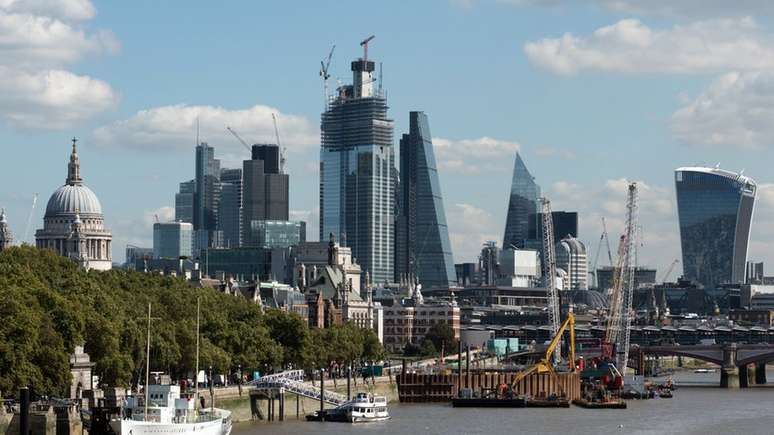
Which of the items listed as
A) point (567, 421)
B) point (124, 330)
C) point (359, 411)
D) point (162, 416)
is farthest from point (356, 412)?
point (162, 416)

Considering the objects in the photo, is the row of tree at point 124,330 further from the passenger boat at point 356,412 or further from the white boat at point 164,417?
the passenger boat at point 356,412

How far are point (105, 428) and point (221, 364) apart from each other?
4017cm

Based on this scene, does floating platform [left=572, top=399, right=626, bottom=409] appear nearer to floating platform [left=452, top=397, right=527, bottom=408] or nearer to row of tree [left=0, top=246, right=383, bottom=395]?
floating platform [left=452, top=397, right=527, bottom=408]

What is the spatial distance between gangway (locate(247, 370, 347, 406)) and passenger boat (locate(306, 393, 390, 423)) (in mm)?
2154

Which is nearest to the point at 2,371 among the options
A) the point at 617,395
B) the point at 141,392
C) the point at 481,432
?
the point at 141,392

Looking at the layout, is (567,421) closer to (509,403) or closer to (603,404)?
(509,403)

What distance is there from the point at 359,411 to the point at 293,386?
5.02 meters

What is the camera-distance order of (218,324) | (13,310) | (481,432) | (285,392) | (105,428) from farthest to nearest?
(218,324) → (285,392) → (481,432) → (13,310) → (105,428)

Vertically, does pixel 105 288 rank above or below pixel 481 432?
above

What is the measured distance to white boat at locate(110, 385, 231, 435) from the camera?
88.5m

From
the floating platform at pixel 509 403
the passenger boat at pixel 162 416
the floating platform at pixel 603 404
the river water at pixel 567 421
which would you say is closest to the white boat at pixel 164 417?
the passenger boat at pixel 162 416

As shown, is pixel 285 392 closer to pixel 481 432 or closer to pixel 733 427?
pixel 481 432

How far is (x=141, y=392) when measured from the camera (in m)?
103

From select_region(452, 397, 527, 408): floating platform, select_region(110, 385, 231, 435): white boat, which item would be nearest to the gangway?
select_region(452, 397, 527, 408): floating platform
